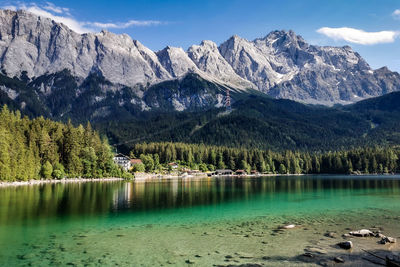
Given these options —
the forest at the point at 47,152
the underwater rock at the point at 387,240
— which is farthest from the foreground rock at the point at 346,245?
the forest at the point at 47,152

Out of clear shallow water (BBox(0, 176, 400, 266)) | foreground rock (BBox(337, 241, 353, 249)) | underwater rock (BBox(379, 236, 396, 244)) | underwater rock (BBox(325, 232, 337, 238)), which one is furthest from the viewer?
underwater rock (BBox(325, 232, 337, 238))

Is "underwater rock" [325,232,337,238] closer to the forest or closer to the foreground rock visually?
the foreground rock

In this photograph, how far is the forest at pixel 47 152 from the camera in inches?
3885

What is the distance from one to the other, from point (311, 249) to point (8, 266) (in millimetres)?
25805

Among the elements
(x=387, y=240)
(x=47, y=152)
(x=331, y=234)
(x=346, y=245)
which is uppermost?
(x=47, y=152)

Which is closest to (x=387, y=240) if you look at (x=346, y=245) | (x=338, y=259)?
(x=346, y=245)

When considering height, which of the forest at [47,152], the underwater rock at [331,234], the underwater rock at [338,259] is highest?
the forest at [47,152]

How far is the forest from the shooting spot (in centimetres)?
9869

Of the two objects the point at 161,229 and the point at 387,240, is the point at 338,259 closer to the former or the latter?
the point at 387,240

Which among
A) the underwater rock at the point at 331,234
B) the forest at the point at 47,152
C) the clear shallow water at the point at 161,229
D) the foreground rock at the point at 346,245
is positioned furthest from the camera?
the forest at the point at 47,152

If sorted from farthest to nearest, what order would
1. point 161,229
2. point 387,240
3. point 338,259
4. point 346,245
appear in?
point 161,229
point 387,240
point 346,245
point 338,259

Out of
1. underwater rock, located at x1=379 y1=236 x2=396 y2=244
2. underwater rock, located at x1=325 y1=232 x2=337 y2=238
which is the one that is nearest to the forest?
underwater rock, located at x1=325 y1=232 x2=337 y2=238

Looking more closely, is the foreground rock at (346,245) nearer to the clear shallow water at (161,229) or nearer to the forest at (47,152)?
the clear shallow water at (161,229)

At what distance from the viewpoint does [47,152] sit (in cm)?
11819
